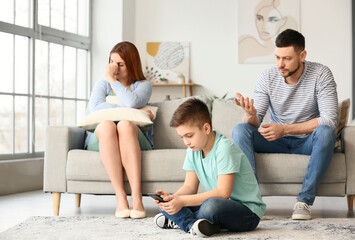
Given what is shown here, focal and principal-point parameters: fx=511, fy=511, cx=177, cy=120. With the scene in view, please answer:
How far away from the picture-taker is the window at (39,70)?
4609 mm

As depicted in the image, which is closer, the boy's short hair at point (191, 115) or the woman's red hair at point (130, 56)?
the boy's short hair at point (191, 115)

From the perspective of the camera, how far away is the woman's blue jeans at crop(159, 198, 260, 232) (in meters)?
2.16

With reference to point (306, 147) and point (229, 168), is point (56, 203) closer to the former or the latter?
point (229, 168)

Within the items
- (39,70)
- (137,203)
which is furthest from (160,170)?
(39,70)

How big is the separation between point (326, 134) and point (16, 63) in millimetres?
3087

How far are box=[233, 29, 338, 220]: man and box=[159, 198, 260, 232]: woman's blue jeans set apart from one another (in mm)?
525

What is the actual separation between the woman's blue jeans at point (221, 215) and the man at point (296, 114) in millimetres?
525

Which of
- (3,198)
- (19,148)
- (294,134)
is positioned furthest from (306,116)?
(19,148)

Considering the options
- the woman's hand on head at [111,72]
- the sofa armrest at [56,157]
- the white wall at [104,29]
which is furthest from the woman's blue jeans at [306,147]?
the white wall at [104,29]

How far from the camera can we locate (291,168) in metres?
2.86

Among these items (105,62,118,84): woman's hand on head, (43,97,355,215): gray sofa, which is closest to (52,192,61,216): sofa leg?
(43,97,355,215): gray sofa

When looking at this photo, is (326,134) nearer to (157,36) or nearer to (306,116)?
(306,116)

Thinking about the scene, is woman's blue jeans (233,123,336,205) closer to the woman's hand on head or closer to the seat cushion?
the seat cushion

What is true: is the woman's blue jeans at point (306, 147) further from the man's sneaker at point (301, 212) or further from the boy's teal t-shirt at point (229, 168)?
the boy's teal t-shirt at point (229, 168)
